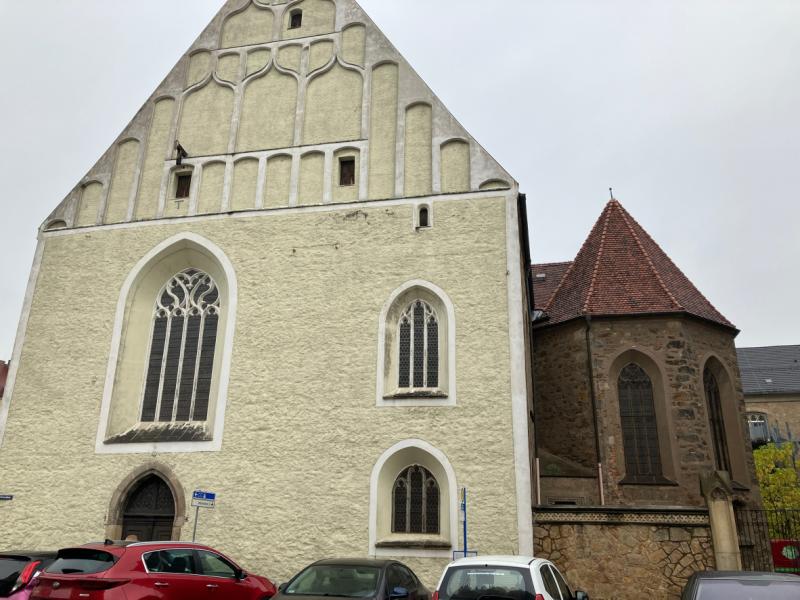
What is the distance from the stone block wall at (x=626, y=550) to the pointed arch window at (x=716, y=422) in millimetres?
4773

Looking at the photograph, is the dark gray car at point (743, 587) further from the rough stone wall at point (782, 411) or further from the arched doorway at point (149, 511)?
the rough stone wall at point (782, 411)

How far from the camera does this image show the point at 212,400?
13641 millimetres

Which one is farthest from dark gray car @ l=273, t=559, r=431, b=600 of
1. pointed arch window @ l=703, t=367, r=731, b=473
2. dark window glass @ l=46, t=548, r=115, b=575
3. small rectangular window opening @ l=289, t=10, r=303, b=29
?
small rectangular window opening @ l=289, t=10, r=303, b=29

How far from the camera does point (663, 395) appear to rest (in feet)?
50.3

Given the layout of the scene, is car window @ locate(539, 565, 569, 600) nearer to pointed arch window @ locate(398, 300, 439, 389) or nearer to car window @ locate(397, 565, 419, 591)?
car window @ locate(397, 565, 419, 591)

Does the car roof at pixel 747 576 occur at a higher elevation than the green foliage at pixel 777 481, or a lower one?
lower

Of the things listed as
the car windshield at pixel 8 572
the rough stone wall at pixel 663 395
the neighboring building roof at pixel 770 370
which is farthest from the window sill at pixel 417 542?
the neighboring building roof at pixel 770 370

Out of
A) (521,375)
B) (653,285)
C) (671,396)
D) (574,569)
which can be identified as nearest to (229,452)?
(521,375)

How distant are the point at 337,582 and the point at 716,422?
39.5 ft

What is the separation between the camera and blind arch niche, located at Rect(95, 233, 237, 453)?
524 inches

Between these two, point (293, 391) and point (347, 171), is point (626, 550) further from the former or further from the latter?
point (347, 171)

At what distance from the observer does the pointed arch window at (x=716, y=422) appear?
15656 mm

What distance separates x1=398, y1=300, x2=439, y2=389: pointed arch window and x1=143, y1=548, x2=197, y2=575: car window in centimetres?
547

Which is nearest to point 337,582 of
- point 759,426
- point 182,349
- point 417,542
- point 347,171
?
point 417,542
